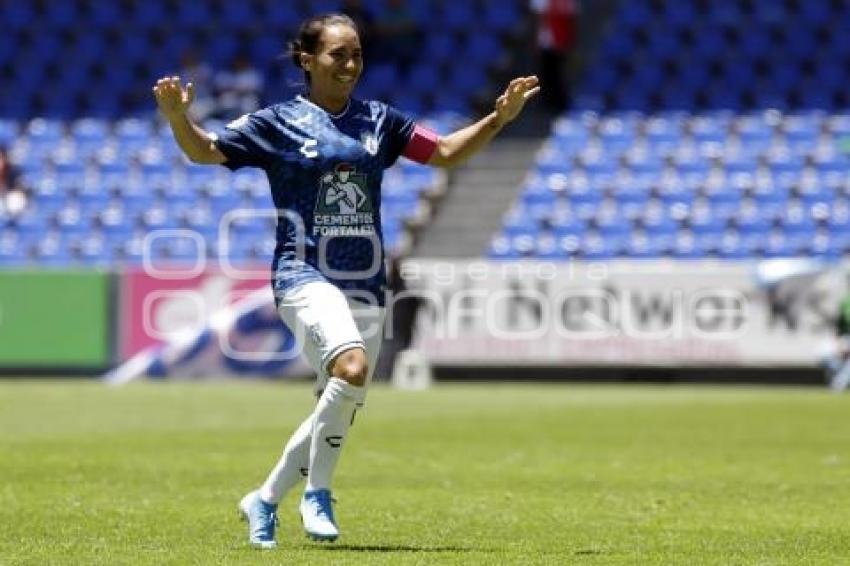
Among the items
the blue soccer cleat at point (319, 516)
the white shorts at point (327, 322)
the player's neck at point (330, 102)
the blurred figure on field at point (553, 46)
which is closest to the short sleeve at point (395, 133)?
the player's neck at point (330, 102)

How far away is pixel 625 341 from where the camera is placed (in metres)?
26.6

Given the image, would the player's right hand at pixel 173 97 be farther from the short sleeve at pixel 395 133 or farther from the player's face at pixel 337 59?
the short sleeve at pixel 395 133

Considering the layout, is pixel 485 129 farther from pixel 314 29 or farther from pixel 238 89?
pixel 238 89

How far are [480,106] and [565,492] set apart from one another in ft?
67.8

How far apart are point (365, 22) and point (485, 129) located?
2393 centimetres

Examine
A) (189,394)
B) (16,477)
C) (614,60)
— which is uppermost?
(614,60)

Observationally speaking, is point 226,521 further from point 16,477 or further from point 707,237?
point 707,237

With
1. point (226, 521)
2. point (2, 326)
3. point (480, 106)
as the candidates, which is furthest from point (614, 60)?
point (226, 521)

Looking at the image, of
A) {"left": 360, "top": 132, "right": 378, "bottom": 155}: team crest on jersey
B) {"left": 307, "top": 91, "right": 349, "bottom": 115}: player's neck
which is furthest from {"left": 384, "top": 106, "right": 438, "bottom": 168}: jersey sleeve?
{"left": 307, "top": 91, "right": 349, "bottom": 115}: player's neck

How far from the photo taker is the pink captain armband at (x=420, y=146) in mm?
9453

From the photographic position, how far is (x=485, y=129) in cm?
938

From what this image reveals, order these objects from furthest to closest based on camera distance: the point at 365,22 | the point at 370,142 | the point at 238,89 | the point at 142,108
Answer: the point at 142,108, the point at 238,89, the point at 365,22, the point at 370,142

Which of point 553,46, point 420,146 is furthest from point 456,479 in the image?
point 553,46

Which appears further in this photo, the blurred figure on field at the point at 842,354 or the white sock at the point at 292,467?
the blurred figure on field at the point at 842,354
